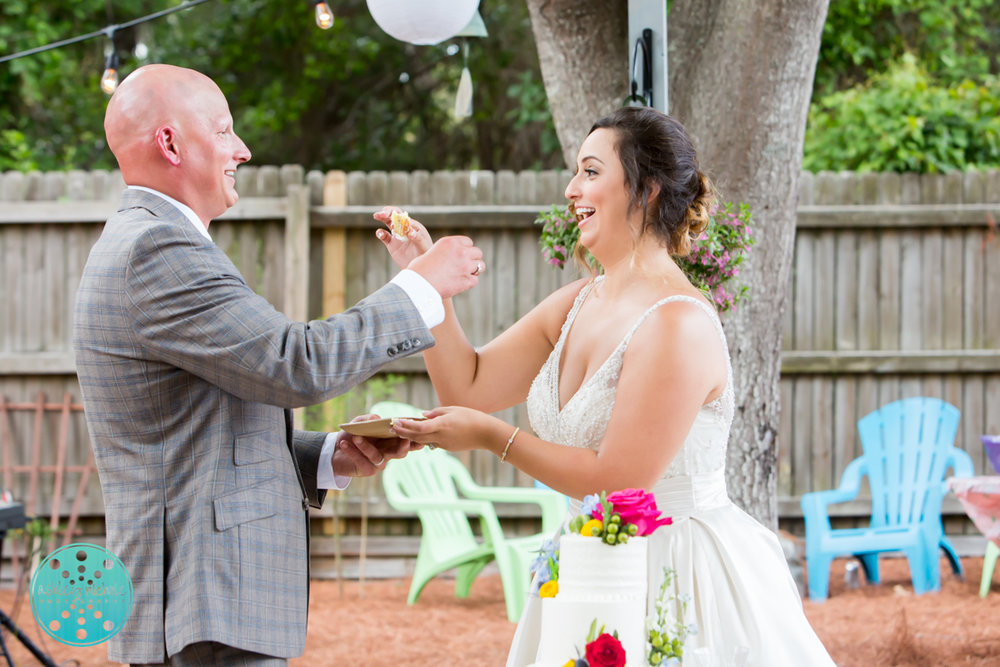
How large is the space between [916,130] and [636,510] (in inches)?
196

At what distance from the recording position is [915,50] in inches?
358

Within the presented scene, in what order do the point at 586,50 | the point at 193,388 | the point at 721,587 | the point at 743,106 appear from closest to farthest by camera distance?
the point at 193,388 → the point at 721,587 → the point at 743,106 → the point at 586,50

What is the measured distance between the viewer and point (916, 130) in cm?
585

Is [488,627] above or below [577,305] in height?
below

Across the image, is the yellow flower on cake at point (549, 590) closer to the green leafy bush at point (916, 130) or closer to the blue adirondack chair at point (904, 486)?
the blue adirondack chair at point (904, 486)

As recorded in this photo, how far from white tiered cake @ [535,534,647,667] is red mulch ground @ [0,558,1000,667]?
8.64 feet

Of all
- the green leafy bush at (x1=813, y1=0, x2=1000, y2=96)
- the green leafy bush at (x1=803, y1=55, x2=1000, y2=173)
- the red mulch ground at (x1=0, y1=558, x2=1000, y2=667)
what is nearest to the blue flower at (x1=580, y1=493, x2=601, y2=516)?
the red mulch ground at (x1=0, y1=558, x2=1000, y2=667)

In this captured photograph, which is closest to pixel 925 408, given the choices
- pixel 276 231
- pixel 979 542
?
pixel 979 542

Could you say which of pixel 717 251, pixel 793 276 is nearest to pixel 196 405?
pixel 717 251

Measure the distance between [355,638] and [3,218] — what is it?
123 inches

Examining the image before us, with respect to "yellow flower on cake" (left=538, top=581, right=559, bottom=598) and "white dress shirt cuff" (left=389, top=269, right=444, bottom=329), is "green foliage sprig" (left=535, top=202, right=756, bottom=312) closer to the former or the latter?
"white dress shirt cuff" (left=389, top=269, right=444, bottom=329)

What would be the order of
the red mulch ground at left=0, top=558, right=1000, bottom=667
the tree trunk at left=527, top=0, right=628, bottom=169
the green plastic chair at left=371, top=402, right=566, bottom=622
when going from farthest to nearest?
1. the green plastic chair at left=371, top=402, right=566, bottom=622
2. the red mulch ground at left=0, top=558, right=1000, bottom=667
3. the tree trunk at left=527, top=0, right=628, bottom=169

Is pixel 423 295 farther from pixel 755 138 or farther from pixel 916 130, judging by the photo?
pixel 916 130

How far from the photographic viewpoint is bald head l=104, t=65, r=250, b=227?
5.91ft
